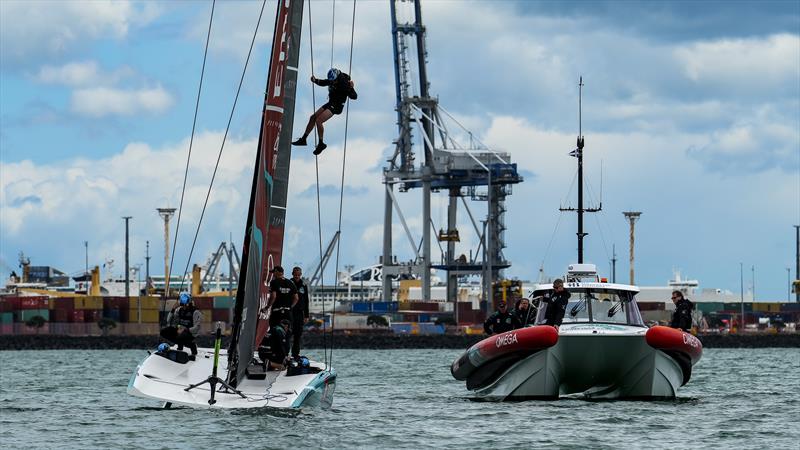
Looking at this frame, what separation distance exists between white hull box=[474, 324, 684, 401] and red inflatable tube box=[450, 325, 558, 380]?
29cm

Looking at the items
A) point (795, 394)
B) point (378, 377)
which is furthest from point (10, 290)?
point (795, 394)

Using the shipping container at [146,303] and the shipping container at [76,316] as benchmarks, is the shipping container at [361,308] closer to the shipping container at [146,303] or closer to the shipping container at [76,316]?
the shipping container at [146,303]

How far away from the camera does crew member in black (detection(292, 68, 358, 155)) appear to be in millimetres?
22266

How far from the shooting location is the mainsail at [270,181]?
22.5 meters

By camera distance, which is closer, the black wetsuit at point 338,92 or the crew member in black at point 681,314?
the black wetsuit at point 338,92

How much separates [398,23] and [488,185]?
1459 centimetres

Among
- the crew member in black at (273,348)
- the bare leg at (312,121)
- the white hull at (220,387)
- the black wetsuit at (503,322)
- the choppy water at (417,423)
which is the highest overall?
the bare leg at (312,121)

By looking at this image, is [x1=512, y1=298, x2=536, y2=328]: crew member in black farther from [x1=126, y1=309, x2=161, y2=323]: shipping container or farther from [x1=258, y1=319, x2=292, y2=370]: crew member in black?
[x1=126, y1=309, x2=161, y2=323]: shipping container

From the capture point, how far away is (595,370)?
88.7ft

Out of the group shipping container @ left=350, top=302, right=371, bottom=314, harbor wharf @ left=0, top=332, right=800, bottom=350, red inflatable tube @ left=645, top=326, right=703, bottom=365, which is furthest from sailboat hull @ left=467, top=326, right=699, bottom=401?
shipping container @ left=350, top=302, right=371, bottom=314

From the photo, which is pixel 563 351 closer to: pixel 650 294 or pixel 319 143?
pixel 319 143

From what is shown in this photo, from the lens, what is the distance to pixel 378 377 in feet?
145

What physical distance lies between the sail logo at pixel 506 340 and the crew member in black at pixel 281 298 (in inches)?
181

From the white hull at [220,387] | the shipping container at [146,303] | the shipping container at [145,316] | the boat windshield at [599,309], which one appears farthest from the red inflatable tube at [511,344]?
the shipping container at [145,316]
